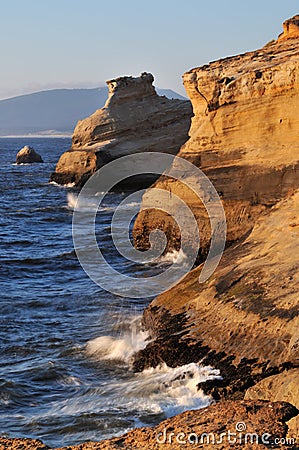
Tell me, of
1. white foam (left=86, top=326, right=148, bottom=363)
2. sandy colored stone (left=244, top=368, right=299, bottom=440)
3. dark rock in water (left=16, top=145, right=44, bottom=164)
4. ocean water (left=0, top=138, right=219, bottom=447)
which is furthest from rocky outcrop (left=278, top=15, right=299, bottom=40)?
dark rock in water (left=16, top=145, right=44, bottom=164)

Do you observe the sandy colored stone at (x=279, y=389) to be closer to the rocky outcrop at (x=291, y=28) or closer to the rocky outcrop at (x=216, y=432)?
the rocky outcrop at (x=216, y=432)

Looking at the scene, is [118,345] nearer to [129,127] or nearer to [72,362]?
[72,362]

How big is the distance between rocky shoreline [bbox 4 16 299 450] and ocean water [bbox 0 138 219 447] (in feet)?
1.36

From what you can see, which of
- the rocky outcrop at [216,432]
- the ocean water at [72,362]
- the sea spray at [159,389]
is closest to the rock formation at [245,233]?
the sea spray at [159,389]

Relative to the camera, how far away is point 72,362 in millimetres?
10109

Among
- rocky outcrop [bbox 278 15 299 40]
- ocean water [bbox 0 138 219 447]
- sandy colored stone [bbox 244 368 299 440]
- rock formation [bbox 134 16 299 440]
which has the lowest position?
ocean water [bbox 0 138 219 447]

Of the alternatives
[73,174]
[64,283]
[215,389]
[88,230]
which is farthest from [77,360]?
[73,174]

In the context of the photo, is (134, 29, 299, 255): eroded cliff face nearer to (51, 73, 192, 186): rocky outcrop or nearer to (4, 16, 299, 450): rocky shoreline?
(4, 16, 299, 450): rocky shoreline

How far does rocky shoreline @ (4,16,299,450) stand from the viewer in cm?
630

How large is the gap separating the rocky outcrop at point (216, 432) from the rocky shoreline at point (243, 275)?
0.02 meters

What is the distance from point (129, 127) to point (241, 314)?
24.9 metres

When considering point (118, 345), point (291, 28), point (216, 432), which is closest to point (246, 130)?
point (291, 28)

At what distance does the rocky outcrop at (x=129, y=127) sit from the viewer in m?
32.5

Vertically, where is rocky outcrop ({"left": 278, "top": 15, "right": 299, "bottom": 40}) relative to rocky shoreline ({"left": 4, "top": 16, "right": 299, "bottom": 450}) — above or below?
above
